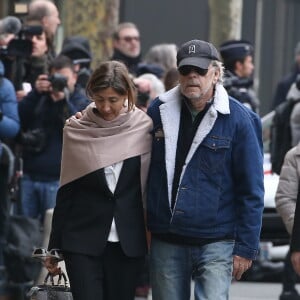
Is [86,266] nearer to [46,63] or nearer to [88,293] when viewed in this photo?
[88,293]

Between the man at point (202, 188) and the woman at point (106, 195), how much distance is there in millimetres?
105

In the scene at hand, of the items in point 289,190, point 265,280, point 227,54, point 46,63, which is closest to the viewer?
point 289,190

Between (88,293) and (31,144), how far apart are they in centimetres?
404

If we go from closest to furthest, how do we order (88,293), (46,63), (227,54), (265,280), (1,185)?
1. (88,293)
2. (1,185)
3. (46,63)
4. (227,54)
5. (265,280)

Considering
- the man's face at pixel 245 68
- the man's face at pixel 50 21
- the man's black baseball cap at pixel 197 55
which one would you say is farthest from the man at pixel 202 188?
the man's face at pixel 245 68

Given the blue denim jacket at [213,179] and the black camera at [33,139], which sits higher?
the blue denim jacket at [213,179]

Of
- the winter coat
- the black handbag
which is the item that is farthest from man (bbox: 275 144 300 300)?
the black handbag

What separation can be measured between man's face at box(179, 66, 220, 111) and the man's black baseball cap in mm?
26

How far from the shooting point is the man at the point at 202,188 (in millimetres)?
8070

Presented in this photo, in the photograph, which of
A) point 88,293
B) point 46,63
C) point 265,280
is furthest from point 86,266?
point 265,280

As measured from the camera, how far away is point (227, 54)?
1430 centimetres

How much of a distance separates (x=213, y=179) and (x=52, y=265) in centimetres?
100

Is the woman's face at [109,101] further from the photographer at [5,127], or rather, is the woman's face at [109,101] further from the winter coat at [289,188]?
the photographer at [5,127]

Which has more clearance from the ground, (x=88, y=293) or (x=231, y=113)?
(x=231, y=113)
